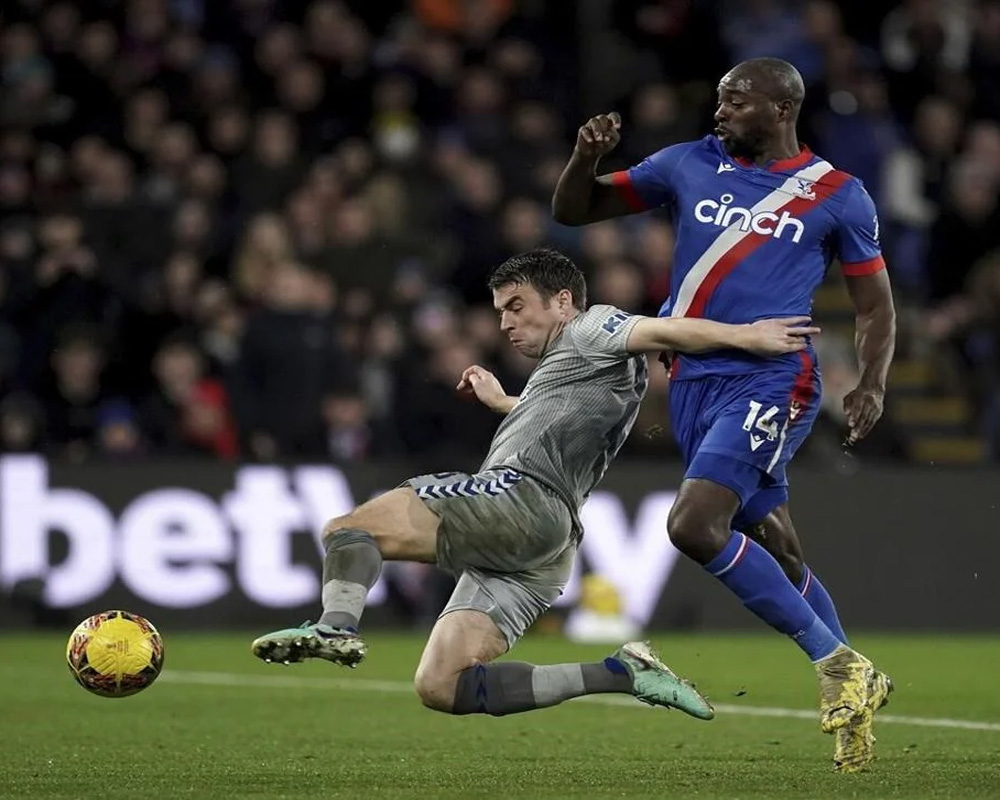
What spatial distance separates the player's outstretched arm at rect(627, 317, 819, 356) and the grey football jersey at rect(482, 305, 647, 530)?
14 cm

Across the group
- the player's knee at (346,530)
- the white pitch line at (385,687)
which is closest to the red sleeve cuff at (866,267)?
the player's knee at (346,530)

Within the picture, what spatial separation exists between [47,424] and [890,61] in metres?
9.08

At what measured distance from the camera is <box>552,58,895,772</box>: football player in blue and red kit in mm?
7750

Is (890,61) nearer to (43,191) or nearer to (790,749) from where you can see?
(43,191)

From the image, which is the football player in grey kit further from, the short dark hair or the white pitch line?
the white pitch line

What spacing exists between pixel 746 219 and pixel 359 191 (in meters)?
9.22

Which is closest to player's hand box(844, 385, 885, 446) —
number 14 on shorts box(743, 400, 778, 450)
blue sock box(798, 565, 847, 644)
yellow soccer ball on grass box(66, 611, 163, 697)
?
number 14 on shorts box(743, 400, 778, 450)

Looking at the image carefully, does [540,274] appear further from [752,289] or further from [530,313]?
[752,289]

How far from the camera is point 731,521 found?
316 inches

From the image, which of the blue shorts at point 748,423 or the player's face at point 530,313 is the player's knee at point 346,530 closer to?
the player's face at point 530,313

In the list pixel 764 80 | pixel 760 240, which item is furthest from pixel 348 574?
pixel 764 80

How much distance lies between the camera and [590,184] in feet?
26.8

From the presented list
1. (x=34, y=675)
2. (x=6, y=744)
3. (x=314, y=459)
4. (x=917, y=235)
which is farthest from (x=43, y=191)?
(x=6, y=744)

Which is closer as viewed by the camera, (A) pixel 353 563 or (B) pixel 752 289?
(A) pixel 353 563
